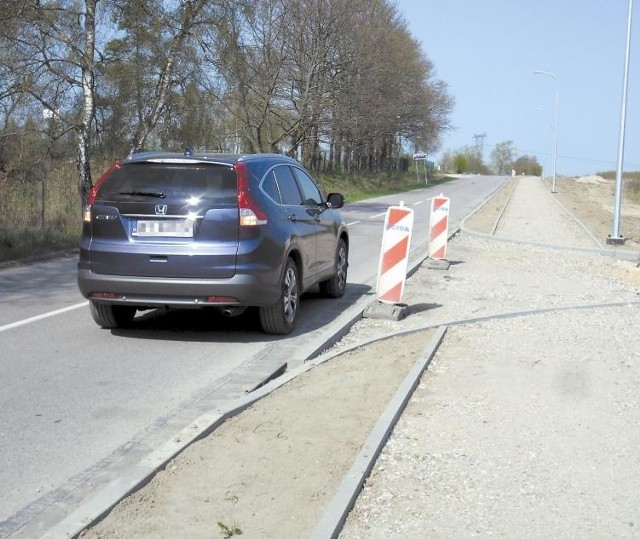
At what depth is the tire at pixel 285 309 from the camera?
7.94 m

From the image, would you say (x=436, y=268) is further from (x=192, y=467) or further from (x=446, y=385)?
(x=192, y=467)

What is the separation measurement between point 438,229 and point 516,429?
9.09m

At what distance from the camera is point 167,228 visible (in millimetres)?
7453

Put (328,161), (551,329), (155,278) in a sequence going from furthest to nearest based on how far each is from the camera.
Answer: (328,161) < (551,329) < (155,278)

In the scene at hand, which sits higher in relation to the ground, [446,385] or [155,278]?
[155,278]

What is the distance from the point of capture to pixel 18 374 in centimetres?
641

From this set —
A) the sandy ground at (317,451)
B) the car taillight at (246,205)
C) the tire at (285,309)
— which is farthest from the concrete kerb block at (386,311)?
the car taillight at (246,205)

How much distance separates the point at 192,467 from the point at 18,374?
2.63 metres

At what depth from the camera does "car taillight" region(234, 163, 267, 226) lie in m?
7.47

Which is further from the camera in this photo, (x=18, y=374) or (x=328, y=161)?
(x=328, y=161)

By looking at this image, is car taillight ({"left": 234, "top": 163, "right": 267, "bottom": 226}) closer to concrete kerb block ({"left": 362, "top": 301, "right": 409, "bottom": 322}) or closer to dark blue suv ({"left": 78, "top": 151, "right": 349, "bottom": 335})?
dark blue suv ({"left": 78, "top": 151, "right": 349, "bottom": 335})

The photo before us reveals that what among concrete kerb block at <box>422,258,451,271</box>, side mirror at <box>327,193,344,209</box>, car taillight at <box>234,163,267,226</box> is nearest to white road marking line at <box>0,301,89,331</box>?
car taillight at <box>234,163,267,226</box>

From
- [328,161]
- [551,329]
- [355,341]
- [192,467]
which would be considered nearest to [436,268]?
[551,329]

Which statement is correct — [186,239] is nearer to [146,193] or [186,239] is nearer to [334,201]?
[146,193]
